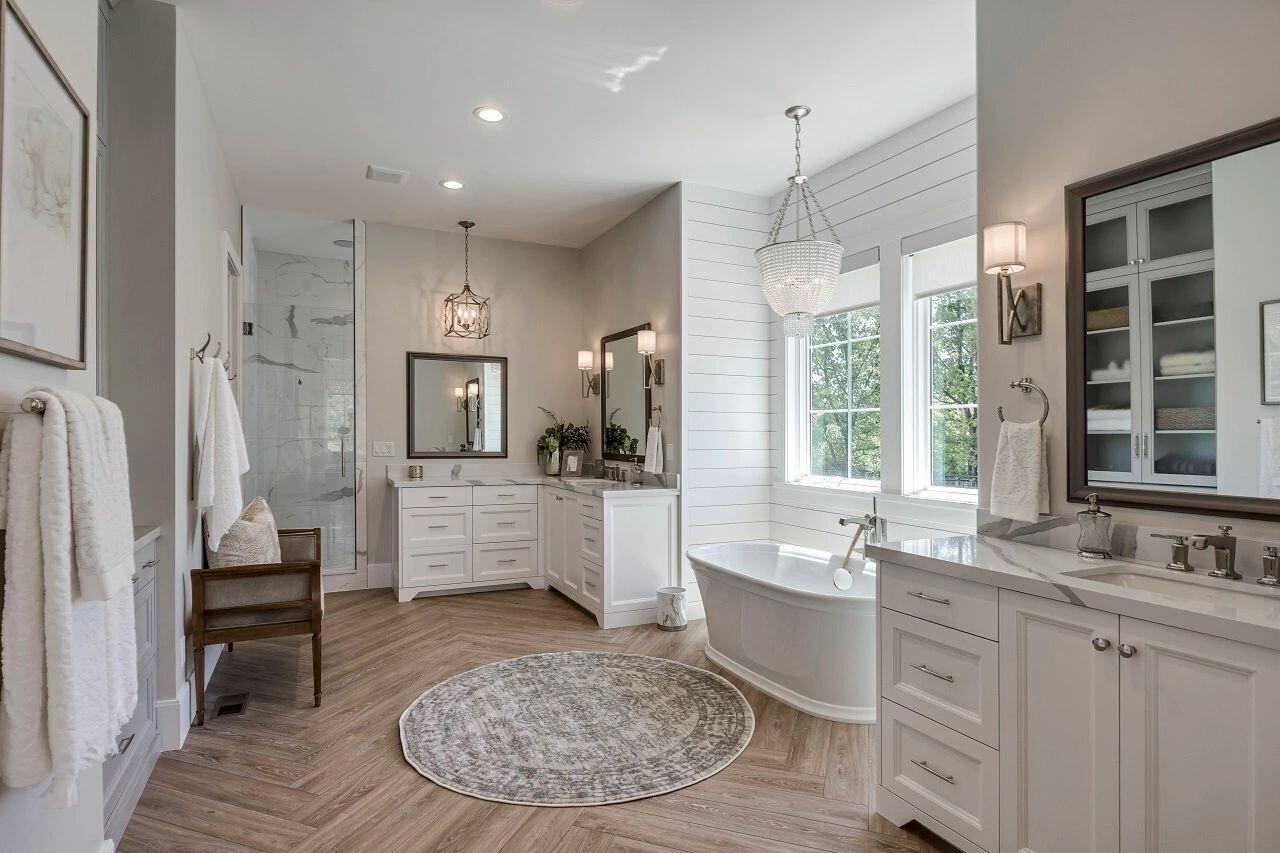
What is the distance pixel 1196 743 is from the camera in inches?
57.0

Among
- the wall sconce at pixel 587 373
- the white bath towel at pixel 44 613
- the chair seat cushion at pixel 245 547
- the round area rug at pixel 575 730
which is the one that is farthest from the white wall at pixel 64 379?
the wall sconce at pixel 587 373

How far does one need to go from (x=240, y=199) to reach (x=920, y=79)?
4.47 meters

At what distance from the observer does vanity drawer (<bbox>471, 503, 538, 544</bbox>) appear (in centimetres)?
523

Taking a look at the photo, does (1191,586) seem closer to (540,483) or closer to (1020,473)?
(1020,473)

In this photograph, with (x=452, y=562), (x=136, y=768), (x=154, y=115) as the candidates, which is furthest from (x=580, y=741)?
(x=154, y=115)

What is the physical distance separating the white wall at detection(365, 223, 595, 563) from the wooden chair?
6.69 feet

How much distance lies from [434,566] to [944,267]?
3.96m

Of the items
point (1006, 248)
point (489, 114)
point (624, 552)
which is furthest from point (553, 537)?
point (1006, 248)

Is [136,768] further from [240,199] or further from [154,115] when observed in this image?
[240,199]

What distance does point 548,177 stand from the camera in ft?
14.4

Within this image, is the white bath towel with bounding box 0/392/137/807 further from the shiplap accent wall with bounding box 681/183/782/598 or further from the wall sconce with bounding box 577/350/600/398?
the wall sconce with bounding box 577/350/600/398

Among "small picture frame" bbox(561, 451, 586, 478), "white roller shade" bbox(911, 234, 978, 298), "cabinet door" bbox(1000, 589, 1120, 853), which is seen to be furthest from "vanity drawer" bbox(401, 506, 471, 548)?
"cabinet door" bbox(1000, 589, 1120, 853)

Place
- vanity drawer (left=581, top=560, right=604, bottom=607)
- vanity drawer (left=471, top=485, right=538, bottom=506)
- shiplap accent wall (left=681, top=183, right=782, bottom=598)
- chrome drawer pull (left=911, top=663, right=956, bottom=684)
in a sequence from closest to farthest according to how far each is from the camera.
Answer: chrome drawer pull (left=911, top=663, right=956, bottom=684)
vanity drawer (left=581, top=560, right=604, bottom=607)
shiplap accent wall (left=681, top=183, right=782, bottom=598)
vanity drawer (left=471, top=485, right=538, bottom=506)

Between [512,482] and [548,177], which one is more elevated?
[548,177]
